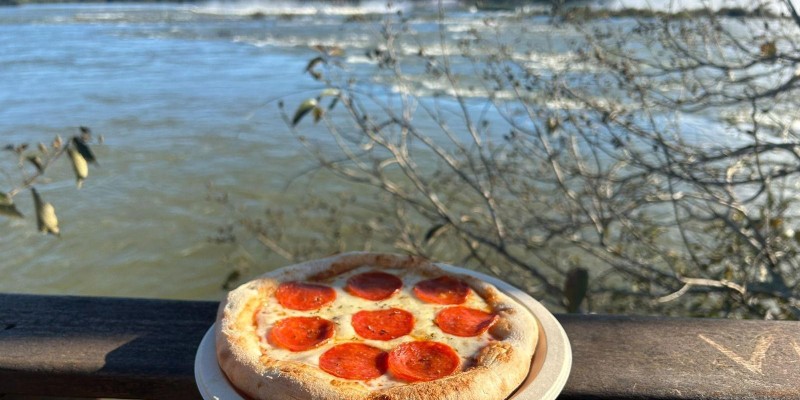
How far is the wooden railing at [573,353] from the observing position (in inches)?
57.4

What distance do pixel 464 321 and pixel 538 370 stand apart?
0.30 meters

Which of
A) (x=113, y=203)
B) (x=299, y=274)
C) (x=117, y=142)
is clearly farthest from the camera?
(x=117, y=142)

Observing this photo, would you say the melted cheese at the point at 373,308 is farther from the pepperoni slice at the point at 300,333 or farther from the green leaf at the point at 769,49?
the green leaf at the point at 769,49

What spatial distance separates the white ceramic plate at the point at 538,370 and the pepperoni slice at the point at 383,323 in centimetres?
35

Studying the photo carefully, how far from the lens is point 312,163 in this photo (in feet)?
24.4

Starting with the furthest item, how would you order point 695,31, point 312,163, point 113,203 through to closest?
1. point 312,163
2. point 113,203
3. point 695,31

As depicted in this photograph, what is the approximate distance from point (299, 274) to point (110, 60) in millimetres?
16011

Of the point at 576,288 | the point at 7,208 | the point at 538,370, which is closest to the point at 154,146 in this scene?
the point at 7,208

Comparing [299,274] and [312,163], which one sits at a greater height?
[299,274]

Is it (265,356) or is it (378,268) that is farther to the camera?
(378,268)

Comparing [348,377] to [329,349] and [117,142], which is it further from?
[117,142]

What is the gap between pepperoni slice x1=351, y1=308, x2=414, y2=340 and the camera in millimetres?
1554

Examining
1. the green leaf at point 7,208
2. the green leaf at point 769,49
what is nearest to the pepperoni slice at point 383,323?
the green leaf at point 7,208

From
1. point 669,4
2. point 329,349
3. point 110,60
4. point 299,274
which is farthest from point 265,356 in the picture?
point 110,60
